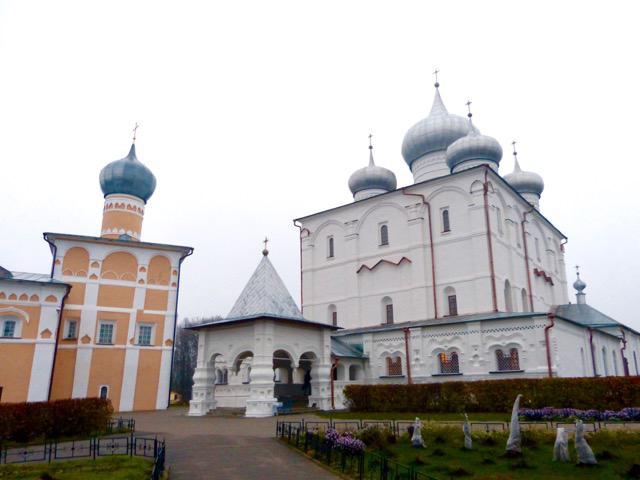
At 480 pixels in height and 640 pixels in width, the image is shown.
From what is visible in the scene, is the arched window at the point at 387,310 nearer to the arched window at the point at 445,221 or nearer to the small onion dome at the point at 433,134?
the arched window at the point at 445,221

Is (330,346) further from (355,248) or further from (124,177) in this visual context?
(124,177)

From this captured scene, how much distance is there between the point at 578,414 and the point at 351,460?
9.30 m

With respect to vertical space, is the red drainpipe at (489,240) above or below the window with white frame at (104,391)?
above

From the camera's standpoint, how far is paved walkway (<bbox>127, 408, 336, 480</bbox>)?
8.39 meters

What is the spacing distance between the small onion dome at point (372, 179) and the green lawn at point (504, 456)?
68.5ft

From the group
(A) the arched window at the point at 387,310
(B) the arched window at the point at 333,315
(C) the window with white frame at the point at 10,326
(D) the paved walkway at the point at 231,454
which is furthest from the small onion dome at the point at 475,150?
(C) the window with white frame at the point at 10,326

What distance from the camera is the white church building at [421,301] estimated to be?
1995 centimetres

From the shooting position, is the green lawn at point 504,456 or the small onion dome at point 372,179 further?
the small onion dome at point 372,179

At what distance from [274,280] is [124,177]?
1187 cm

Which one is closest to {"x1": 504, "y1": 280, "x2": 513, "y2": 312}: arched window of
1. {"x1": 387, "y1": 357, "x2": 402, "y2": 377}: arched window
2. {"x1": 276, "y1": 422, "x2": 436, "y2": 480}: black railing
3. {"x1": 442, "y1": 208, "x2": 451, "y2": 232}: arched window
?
{"x1": 442, "y1": 208, "x2": 451, "y2": 232}: arched window

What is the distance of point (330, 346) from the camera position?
2198cm

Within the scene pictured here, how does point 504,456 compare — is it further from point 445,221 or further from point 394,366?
point 445,221

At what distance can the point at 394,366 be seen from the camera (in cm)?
2341

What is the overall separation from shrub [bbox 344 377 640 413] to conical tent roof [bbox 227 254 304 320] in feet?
12.9
